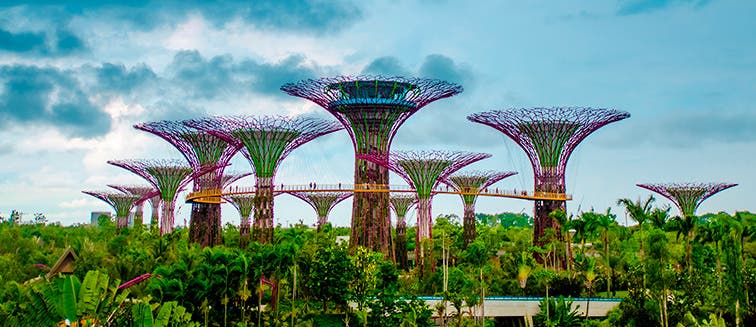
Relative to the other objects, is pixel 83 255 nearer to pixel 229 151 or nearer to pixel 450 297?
pixel 229 151

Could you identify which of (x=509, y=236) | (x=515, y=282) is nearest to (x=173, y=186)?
(x=515, y=282)

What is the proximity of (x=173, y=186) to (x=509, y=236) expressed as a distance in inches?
1444

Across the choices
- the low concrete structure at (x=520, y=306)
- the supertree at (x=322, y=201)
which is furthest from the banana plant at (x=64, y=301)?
the supertree at (x=322, y=201)

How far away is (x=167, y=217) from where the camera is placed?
1980 inches

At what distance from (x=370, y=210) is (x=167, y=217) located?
60.9 feet

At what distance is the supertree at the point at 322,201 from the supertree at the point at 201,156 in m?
19.7

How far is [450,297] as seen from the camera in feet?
82.6

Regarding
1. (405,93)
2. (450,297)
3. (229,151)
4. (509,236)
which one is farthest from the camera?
(509,236)

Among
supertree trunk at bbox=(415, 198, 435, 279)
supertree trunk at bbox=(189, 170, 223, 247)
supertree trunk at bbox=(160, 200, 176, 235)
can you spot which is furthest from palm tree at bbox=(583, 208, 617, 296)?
supertree trunk at bbox=(160, 200, 176, 235)

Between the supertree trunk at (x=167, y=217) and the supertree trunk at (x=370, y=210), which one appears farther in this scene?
the supertree trunk at (x=167, y=217)

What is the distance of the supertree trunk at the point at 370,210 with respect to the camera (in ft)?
129

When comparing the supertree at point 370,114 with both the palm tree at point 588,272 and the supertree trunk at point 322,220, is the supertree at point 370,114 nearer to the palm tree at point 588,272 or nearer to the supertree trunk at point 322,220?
the palm tree at point 588,272

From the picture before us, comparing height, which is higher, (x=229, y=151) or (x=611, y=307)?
(x=229, y=151)

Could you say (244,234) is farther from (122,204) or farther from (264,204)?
(122,204)
